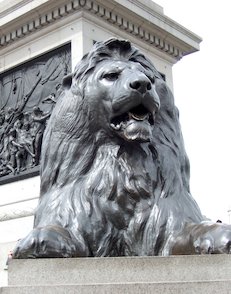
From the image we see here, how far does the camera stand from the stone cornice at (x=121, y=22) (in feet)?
35.1

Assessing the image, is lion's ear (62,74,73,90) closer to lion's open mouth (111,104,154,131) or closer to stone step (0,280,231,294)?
lion's open mouth (111,104,154,131)

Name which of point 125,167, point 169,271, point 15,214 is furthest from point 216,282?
point 15,214

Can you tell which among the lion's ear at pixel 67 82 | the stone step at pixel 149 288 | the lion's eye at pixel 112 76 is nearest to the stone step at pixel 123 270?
the stone step at pixel 149 288

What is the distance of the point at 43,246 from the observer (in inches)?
101

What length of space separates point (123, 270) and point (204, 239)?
38 cm

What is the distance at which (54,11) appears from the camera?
1091cm

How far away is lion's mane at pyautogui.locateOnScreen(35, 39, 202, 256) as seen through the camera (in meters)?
2.84

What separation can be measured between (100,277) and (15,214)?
848 cm

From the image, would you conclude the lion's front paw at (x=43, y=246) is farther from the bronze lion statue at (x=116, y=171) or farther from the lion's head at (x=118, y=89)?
the lion's head at (x=118, y=89)

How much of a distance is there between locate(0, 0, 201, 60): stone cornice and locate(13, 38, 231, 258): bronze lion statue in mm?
7629

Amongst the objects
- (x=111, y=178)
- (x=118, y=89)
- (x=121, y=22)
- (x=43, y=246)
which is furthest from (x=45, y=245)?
(x=121, y=22)

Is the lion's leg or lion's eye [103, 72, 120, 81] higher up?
lion's eye [103, 72, 120, 81]

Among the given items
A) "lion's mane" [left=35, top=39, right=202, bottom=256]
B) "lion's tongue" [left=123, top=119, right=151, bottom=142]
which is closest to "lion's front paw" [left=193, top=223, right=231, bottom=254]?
"lion's mane" [left=35, top=39, right=202, bottom=256]

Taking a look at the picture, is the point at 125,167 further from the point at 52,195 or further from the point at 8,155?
the point at 8,155
